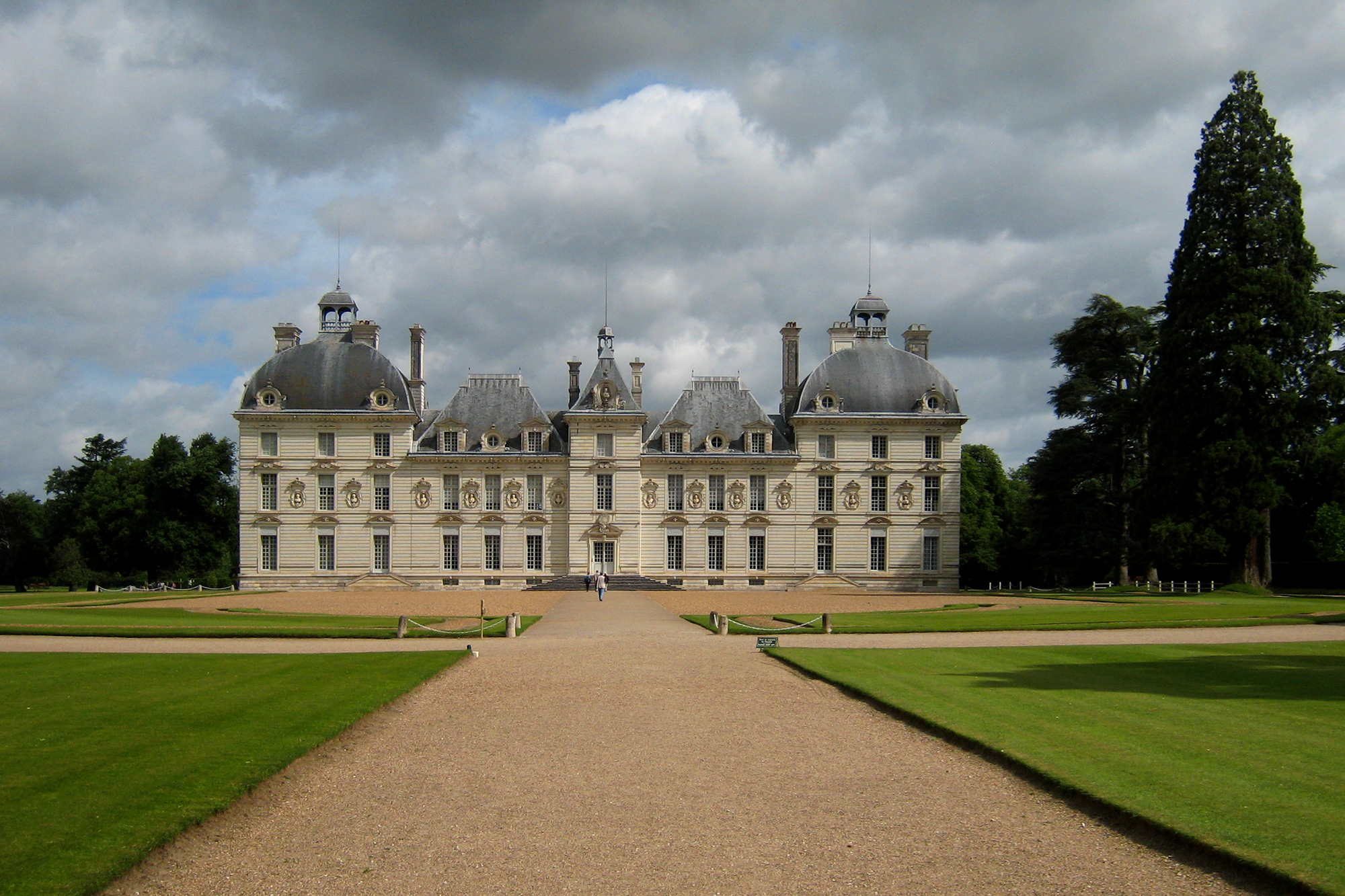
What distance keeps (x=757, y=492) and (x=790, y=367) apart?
6977mm

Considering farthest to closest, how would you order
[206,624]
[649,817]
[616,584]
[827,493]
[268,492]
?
[827,493], [268,492], [616,584], [206,624], [649,817]

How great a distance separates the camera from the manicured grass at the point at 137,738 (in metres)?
6.98

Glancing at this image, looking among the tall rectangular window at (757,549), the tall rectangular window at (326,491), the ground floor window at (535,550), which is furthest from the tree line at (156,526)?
the tall rectangular window at (757,549)

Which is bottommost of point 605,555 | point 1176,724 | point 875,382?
point 605,555

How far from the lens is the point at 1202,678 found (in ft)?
48.0

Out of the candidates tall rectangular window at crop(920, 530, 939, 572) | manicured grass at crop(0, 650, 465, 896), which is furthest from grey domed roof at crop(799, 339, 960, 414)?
manicured grass at crop(0, 650, 465, 896)

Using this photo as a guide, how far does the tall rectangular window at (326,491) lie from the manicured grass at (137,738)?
33.3 meters

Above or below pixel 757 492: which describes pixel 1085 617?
below

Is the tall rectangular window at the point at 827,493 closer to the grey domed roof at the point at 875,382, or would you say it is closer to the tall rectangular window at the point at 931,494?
the grey domed roof at the point at 875,382

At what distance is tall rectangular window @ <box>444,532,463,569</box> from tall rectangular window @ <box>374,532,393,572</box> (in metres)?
2.60

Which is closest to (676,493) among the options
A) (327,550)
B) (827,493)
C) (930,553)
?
(827,493)

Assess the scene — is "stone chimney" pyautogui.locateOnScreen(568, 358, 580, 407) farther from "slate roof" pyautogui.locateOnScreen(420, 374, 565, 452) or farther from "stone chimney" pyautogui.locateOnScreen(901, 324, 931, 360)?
"stone chimney" pyautogui.locateOnScreen(901, 324, 931, 360)

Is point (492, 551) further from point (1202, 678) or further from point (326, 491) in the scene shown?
point (1202, 678)

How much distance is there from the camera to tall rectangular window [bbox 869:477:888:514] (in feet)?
168
